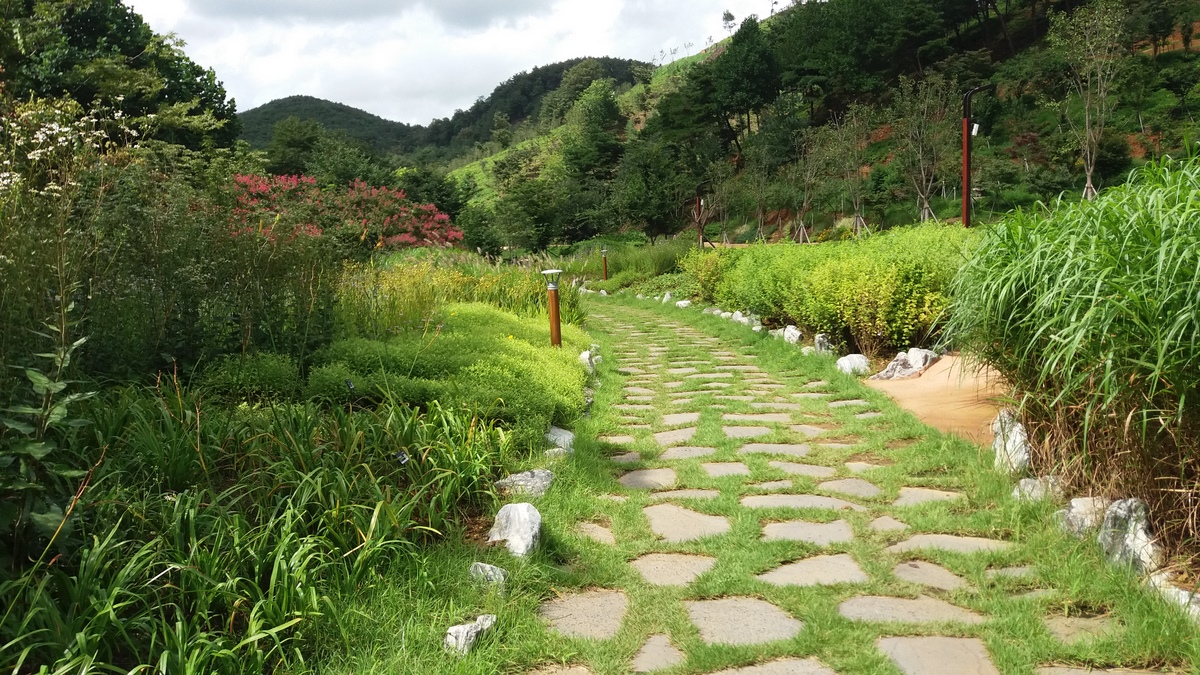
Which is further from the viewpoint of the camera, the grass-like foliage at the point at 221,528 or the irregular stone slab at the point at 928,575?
the irregular stone slab at the point at 928,575

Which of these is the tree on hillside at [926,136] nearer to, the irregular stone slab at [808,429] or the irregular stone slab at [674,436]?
the irregular stone slab at [808,429]

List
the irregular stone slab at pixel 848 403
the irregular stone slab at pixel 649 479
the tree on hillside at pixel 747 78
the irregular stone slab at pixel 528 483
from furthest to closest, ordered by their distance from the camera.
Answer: the tree on hillside at pixel 747 78
the irregular stone slab at pixel 848 403
the irregular stone slab at pixel 649 479
the irregular stone slab at pixel 528 483

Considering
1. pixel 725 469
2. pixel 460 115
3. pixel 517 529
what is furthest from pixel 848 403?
pixel 460 115

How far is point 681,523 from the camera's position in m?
3.23

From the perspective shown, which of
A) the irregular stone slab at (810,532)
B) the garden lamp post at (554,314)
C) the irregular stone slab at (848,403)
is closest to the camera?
the irregular stone slab at (810,532)

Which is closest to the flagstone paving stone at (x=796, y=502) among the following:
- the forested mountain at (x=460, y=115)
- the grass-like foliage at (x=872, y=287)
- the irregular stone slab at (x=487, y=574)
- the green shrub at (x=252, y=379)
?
the irregular stone slab at (x=487, y=574)

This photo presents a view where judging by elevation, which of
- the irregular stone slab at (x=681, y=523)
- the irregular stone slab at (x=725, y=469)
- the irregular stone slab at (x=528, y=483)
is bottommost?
the irregular stone slab at (x=681, y=523)

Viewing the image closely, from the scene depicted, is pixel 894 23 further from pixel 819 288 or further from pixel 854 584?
pixel 854 584

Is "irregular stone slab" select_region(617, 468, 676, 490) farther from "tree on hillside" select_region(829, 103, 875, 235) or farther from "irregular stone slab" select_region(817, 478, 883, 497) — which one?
"tree on hillside" select_region(829, 103, 875, 235)

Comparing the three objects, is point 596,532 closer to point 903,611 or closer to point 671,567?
point 671,567

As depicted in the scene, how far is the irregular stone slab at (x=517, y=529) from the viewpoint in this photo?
2773 mm

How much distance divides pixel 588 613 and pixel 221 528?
1.24 m

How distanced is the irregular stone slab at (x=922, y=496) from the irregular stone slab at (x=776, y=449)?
741 millimetres

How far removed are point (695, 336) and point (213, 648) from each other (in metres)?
7.70
